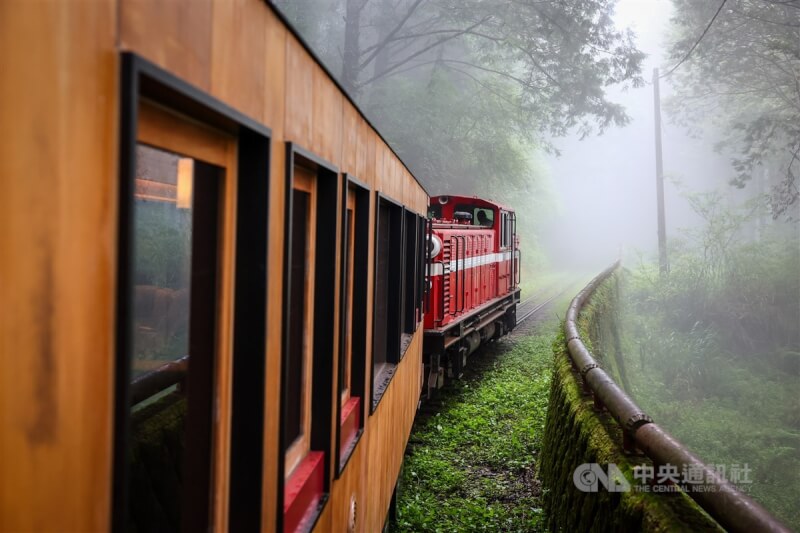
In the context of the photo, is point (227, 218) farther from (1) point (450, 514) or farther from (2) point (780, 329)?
(2) point (780, 329)

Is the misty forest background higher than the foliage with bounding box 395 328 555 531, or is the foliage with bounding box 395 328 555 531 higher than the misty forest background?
the misty forest background

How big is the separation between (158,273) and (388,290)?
2075 millimetres

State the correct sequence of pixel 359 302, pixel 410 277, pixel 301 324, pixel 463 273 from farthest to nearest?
1. pixel 463 273
2. pixel 410 277
3. pixel 359 302
4. pixel 301 324

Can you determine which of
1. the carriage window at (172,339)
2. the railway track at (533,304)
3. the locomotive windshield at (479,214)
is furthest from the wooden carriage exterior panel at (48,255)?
the railway track at (533,304)

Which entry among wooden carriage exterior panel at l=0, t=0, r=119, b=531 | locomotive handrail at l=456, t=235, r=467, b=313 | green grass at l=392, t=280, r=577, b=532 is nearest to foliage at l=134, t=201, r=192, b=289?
wooden carriage exterior panel at l=0, t=0, r=119, b=531

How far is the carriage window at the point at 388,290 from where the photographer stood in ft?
18.2

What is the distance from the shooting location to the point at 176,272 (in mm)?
3932

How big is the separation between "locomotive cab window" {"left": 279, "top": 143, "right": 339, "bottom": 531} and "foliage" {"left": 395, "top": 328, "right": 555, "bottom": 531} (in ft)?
12.5

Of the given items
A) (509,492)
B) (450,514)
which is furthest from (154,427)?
(509,492)

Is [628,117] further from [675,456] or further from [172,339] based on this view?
[172,339]

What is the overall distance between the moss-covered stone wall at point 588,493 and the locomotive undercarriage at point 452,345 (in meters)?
2.77
